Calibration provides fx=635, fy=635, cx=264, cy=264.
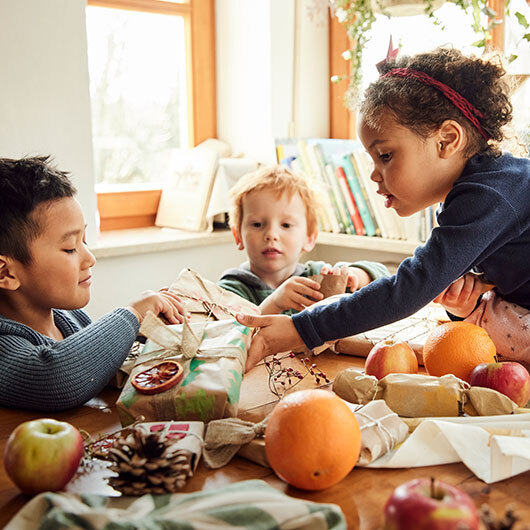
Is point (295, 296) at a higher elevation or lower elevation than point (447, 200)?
lower

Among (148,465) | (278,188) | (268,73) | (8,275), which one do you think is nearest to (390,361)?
(148,465)

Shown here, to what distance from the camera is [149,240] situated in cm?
272

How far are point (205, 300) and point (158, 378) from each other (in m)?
0.37

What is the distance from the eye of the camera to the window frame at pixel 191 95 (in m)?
2.96

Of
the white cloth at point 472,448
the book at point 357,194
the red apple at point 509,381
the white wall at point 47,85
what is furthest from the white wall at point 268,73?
the white cloth at point 472,448

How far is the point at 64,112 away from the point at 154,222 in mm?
849

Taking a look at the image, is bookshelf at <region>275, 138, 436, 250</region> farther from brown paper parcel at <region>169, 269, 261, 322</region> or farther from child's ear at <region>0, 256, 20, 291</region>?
child's ear at <region>0, 256, 20, 291</region>

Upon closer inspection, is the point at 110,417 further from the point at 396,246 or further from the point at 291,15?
the point at 291,15

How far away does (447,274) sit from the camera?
109cm

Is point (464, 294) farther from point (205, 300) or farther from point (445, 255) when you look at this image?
point (205, 300)

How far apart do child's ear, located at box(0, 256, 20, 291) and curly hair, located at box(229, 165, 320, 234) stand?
848 millimetres

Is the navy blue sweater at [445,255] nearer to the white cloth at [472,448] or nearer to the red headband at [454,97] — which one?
the red headband at [454,97]

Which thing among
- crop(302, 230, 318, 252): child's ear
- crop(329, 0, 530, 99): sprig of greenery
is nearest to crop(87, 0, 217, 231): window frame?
crop(329, 0, 530, 99): sprig of greenery

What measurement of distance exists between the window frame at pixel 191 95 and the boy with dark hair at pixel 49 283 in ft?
5.69
